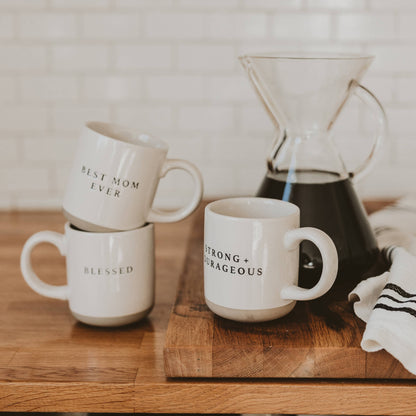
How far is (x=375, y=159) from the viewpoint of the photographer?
2.75 ft

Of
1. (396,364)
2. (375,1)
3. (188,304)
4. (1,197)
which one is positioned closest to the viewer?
(396,364)

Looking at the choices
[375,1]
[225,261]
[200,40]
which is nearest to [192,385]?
[225,261]

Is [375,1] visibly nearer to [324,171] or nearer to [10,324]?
[324,171]

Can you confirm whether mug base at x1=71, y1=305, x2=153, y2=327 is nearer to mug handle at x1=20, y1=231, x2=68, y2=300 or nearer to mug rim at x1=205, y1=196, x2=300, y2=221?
mug handle at x1=20, y1=231, x2=68, y2=300

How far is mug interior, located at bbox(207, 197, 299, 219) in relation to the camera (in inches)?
28.5

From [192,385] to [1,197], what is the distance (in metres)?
0.88

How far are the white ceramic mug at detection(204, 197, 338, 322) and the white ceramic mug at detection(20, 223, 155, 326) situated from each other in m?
0.10

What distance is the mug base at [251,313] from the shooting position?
2.20ft

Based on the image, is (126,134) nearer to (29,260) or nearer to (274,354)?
(29,260)

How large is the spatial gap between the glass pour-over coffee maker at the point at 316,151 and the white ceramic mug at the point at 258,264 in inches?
3.5

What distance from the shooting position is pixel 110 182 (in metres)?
0.70

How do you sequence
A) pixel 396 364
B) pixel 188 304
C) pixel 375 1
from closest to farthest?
1. pixel 396 364
2. pixel 188 304
3. pixel 375 1

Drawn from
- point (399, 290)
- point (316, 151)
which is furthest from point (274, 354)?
point (316, 151)

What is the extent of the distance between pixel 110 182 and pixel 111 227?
5 centimetres
